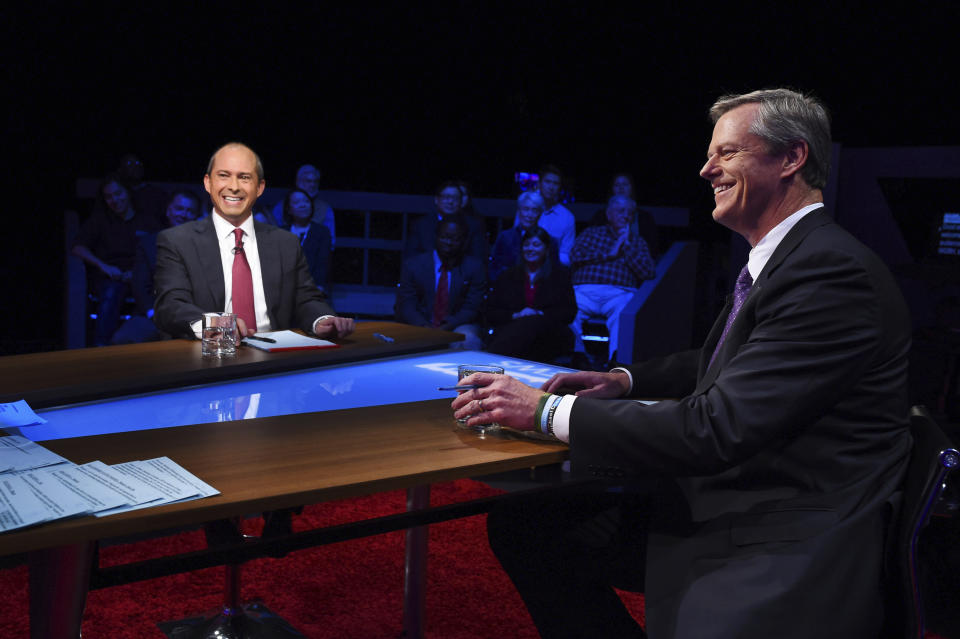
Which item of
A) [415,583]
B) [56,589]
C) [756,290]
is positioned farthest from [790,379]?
[415,583]

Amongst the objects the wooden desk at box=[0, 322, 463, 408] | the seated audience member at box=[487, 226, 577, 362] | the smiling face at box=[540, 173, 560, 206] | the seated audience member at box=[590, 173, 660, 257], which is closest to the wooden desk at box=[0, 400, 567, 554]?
the wooden desk at box=[0, 322, 463, 408]

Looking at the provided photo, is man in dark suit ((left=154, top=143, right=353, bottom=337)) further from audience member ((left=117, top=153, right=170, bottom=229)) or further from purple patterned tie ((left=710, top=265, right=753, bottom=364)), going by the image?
audience member ((left=117, top=153, right=170, bottom=229))

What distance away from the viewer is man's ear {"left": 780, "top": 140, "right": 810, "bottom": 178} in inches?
62.9

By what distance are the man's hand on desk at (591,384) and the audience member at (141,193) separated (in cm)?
482

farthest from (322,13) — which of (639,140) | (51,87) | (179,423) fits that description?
(179,423)

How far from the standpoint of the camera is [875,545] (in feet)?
4.67

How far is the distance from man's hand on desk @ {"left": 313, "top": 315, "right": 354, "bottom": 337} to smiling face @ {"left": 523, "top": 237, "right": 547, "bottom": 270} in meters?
2.44

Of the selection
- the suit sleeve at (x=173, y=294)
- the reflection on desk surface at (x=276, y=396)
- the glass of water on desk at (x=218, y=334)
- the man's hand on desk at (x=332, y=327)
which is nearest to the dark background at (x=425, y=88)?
the suit sleeve at (x=173, y=294)

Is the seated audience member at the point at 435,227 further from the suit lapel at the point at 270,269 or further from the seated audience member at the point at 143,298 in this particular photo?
the suit lapel at the point at 270,269

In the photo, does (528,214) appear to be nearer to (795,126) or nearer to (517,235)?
(517,235)

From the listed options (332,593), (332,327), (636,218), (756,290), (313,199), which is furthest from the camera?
(313,199)

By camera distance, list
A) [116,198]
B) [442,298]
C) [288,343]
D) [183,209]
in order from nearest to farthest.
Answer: [288,343]
[442,298]
[183,209]
[116,198]

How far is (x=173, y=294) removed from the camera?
3.11m

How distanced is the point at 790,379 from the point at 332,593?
1.92m
